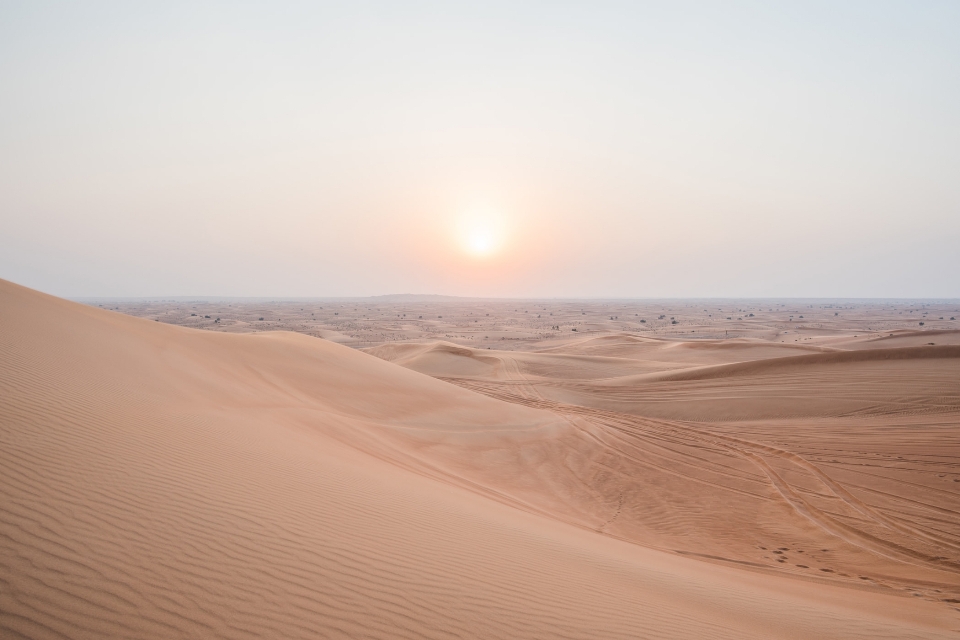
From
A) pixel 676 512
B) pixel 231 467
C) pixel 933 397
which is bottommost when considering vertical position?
pixel 676 512

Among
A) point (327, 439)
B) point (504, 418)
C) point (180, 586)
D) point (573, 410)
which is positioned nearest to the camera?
point (180, 586)

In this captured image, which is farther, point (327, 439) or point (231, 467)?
point (327, 439)

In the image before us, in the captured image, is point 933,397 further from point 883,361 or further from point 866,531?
point 866,531

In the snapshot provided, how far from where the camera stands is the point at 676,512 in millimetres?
8750

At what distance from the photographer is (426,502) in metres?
5.86

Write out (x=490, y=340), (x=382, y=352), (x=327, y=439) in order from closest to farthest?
(x=327, y=439) → (x=382, y=352) → (x=490, y=340)

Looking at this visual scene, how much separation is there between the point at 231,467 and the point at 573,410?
13.4m

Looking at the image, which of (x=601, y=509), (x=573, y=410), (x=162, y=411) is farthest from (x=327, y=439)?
(x=573, y=410)

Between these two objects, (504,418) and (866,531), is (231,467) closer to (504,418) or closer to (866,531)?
(866,531)

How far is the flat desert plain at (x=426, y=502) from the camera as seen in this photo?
2840 mm

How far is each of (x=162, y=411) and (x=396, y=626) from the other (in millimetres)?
5416

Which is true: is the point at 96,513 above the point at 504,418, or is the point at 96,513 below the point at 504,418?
above

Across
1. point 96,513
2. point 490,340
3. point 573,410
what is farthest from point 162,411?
point 490,340

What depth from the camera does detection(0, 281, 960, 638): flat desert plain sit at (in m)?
2.84
